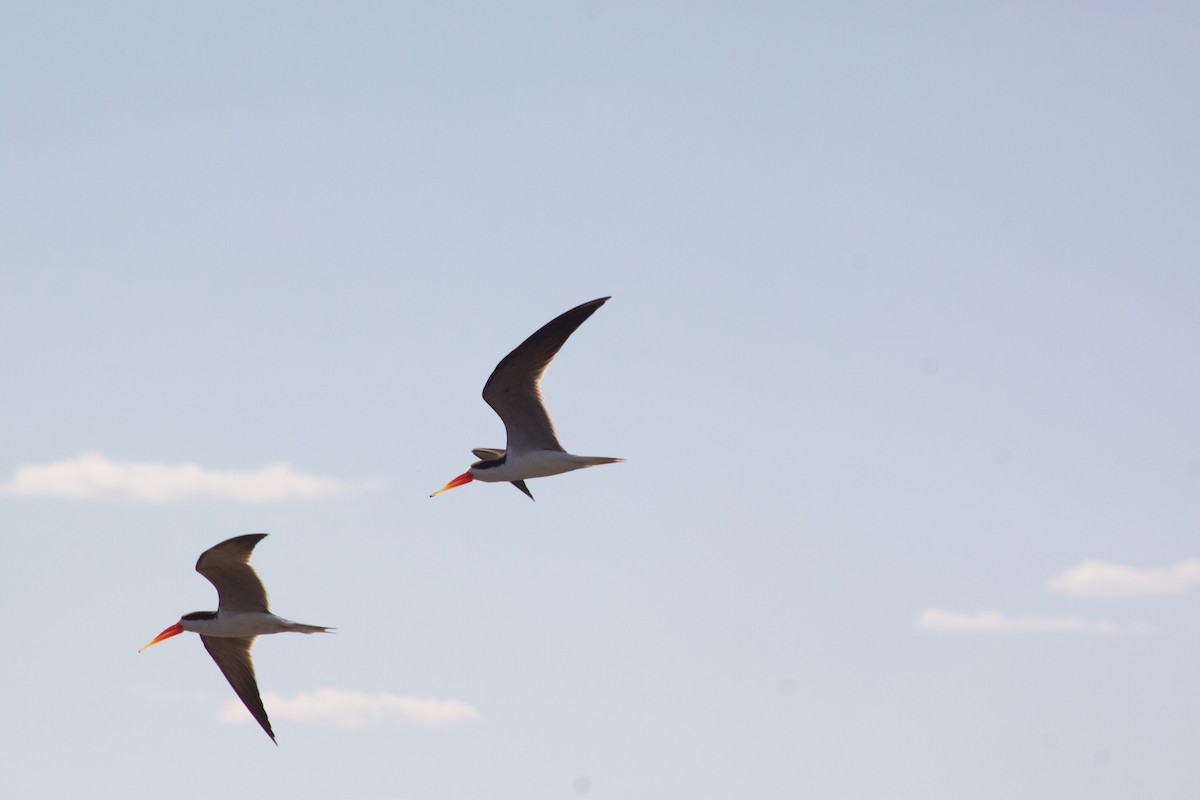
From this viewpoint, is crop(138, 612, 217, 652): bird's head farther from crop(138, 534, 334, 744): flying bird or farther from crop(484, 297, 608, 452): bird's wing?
crop(484, 297, 608, 452): bird's wing

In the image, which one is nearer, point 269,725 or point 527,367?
point 527,367

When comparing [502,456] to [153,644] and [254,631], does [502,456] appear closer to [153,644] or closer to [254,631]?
[254,631]

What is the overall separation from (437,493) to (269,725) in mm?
4516

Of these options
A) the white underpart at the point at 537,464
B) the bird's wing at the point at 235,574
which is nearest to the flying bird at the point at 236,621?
the bird's wing at the point at 235,574

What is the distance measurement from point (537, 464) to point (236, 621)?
532cm

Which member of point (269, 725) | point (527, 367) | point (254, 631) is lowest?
point (269, 725)

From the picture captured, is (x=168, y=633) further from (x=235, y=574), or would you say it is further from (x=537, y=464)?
(x=537, y=464)

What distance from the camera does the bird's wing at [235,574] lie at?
22000 millimetres

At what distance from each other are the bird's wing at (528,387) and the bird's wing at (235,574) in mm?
4038

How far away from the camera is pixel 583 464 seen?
72.8ft

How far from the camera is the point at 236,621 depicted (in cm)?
2338

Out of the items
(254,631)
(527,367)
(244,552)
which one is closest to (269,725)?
(254,631)

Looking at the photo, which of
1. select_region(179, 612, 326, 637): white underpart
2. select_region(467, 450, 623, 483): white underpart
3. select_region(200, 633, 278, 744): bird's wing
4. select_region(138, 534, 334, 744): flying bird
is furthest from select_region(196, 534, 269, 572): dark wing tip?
select_region(467, 450, 623, 483): white underpart

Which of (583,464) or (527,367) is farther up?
(527,367)
